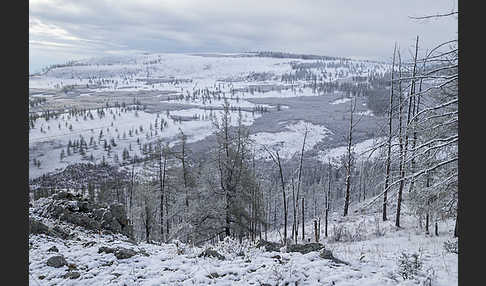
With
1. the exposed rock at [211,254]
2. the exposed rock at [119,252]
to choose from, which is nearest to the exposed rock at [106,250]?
the exposed rock at [119,252]

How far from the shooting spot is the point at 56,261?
7.00 m

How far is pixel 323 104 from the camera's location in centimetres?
17700

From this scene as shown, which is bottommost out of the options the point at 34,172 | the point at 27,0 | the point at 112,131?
the point at 34,172

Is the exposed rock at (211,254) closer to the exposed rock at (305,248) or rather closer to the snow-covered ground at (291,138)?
the exposed rock at (305,248)

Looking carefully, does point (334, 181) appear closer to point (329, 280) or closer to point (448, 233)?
point (448, 233)

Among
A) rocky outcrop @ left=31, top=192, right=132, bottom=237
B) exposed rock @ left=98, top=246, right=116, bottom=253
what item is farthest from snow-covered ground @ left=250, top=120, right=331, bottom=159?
exposed rock @ left=98, top=246, right=116, bottom=253

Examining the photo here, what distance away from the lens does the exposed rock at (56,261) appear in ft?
22.8

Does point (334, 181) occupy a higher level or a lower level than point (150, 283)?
lower

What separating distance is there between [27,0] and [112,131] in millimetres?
147714

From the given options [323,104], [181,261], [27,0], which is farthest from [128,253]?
[323,104]

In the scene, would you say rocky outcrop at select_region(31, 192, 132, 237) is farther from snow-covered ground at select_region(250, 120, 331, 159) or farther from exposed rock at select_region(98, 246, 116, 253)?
snow-covered ground at select_region(250, 120, 331, 159)

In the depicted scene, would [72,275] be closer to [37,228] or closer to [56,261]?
[56,261]

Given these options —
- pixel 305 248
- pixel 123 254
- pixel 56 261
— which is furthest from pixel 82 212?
pixel 305 248

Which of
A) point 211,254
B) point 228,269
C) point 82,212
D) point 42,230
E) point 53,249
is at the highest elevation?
point 228,269
